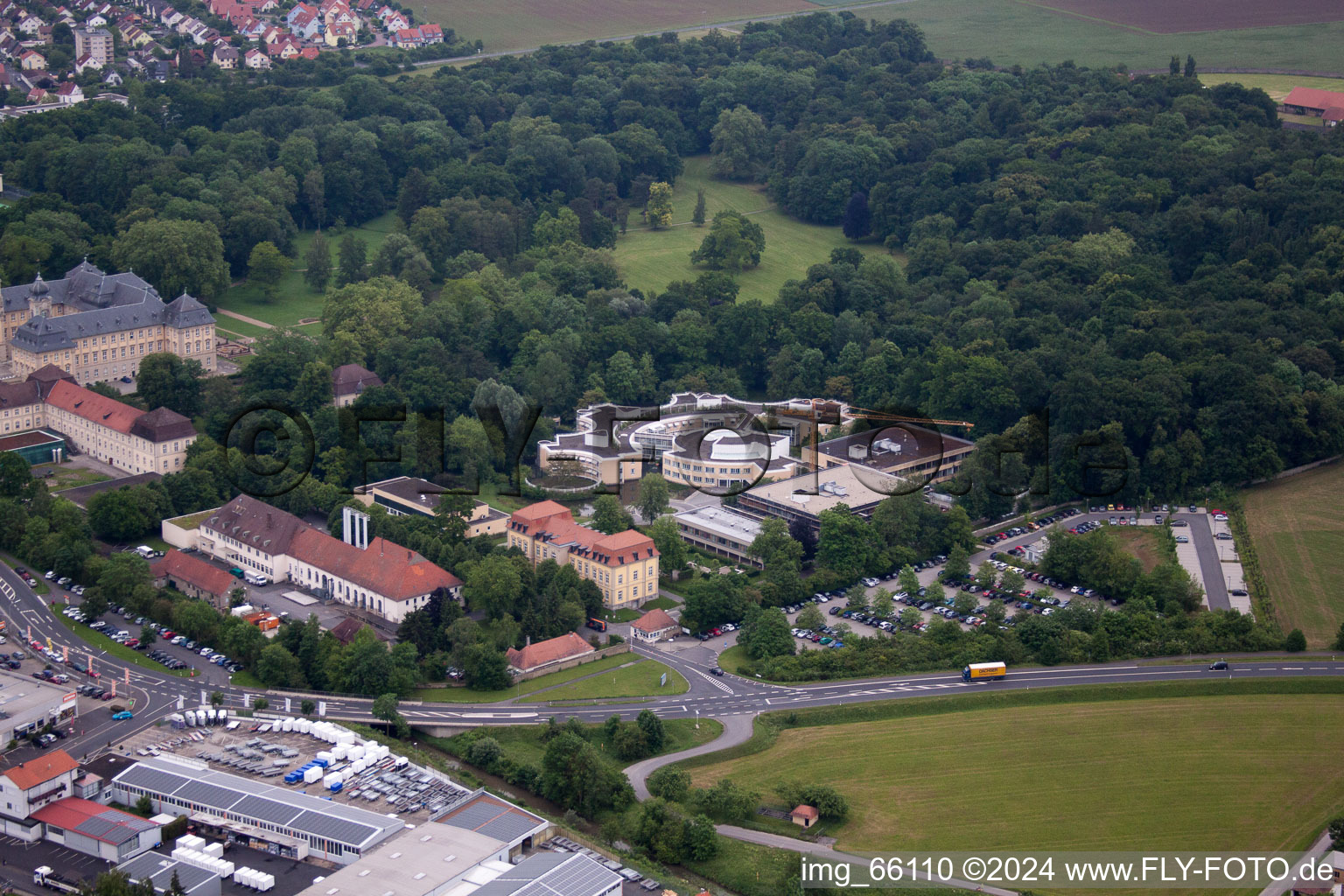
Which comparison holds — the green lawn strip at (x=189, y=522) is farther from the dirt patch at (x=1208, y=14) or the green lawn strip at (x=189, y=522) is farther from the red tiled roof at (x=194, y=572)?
the dirt patch at (x=1208, y=14)

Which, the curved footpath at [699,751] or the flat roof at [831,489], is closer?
the curved footpath at [699,751]

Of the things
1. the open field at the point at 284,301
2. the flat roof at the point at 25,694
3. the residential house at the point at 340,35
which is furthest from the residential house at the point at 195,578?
the residential house at the point at 340,35

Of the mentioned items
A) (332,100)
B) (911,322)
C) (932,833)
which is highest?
(332,100)

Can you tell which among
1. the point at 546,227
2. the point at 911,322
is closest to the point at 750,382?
the point at 911,322

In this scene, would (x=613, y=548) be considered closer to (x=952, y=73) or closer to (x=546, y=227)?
(x=546, y=227)

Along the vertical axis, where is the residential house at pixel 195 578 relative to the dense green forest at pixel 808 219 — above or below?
below

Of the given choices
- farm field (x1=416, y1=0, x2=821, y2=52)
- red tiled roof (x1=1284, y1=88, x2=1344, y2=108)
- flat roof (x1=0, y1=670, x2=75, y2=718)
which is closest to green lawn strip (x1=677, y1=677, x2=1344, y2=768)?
flat roof (x1=0, y1=670, x2=75, y2=718)

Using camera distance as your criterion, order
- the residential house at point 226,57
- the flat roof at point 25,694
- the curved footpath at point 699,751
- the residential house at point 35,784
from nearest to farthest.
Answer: the residential house at point 35,784
the curved footpath at point 699,751
the flat roof at point 25,694
the residential house at point 226,57
